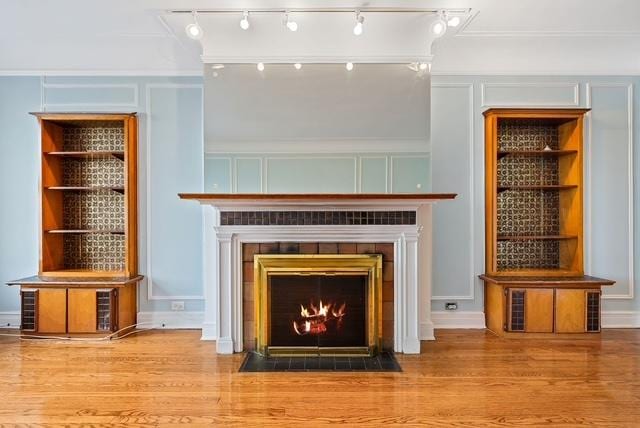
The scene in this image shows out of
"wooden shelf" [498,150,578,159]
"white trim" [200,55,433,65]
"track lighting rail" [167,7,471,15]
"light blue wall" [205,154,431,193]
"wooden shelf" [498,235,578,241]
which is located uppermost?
"track lighting rail" [167,7,471,15]

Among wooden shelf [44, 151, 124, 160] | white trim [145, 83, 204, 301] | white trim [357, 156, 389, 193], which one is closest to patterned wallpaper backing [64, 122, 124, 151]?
wooden shelf [44, 151, 124, 160]

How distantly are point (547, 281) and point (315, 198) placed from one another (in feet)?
7.13

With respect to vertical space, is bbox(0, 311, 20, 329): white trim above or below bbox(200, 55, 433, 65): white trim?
below

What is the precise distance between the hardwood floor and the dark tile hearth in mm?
82

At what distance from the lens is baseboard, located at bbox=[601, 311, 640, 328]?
401 centimetres

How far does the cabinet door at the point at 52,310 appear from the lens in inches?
141

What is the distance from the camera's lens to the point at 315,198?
3090 mm

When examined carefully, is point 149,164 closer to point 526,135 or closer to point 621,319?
point 526,135

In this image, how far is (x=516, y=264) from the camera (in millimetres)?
4047

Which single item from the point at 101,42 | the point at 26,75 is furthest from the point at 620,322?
the point at 26,75

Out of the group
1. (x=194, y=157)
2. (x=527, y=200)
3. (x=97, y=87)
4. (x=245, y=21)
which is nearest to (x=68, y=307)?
(x=194, y=157)

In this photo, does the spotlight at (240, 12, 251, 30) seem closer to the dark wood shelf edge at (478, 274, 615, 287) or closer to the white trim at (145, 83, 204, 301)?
the white trim at (145, 83, 204, 301)

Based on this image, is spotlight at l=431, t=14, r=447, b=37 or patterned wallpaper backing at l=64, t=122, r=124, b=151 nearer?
spotlight at l=431, t=14, r=447, b=37

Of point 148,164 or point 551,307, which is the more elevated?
point 148,164
